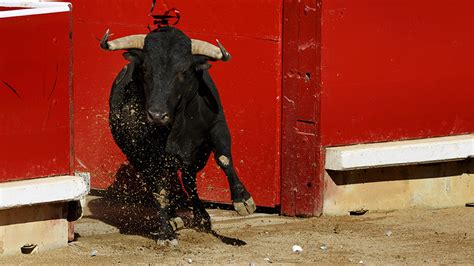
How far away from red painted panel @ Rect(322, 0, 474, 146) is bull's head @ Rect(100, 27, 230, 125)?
1078 mm

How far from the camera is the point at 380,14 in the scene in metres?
9.59

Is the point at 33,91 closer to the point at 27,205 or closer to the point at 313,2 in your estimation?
the point at 27,205

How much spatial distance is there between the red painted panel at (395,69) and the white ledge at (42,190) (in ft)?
6.33

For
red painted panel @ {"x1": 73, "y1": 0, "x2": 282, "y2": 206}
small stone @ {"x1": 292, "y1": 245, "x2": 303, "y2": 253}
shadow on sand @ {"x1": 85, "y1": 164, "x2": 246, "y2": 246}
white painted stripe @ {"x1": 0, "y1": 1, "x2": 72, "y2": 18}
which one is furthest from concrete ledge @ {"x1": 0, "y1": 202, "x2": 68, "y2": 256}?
red painted panel @ {"x1": 73, "y1": 0, "x2": 282, "y2": 206}

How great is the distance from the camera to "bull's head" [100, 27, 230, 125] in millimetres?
8398

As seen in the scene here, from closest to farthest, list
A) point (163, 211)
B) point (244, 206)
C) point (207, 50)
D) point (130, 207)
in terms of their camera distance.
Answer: point (244, 206) → point (207, 50) → point (163, 211) → point (130, 207)

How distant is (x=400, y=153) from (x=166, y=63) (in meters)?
1.93

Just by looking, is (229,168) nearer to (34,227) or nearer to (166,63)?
(166,63)

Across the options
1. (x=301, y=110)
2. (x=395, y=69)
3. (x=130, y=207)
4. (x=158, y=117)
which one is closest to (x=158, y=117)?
(x=158, y=117)

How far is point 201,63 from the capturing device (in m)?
8.66

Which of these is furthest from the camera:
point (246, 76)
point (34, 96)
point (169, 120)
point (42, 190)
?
point (246, 76)

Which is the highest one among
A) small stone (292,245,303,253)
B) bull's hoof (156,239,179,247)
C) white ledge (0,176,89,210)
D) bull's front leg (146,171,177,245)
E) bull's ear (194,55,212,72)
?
bull's ear (194,55,212,72)

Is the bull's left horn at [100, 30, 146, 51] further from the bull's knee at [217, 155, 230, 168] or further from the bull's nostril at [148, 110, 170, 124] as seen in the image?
the bull's knee at [217, 155, 230, 168]

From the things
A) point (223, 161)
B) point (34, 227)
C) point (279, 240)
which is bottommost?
point (279, 240)
